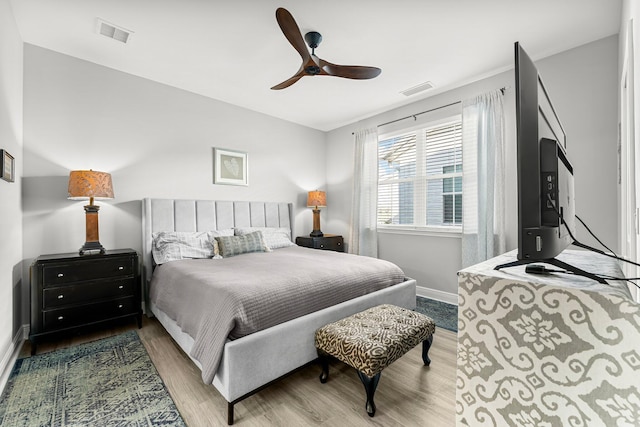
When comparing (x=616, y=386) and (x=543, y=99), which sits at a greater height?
(x=543, y=99)

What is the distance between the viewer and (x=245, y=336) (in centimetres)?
164

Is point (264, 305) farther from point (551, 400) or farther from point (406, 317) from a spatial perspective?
point (551, 400)

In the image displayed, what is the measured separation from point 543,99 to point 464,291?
677mm

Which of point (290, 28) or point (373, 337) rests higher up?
point (290, 28)

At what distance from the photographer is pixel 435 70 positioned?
10.1 feet

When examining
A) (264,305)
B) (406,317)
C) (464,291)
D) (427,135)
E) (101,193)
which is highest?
(427,135)

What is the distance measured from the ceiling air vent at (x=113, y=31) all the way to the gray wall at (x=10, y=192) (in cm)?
55

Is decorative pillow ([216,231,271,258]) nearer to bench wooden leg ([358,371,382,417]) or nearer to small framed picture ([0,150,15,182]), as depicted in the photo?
small framed picture ([0,150,15,182])

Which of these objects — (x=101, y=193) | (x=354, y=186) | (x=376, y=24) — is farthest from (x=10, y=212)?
(x=354, y=186)

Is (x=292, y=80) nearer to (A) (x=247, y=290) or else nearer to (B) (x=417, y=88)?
(B) (x=417, y=88)

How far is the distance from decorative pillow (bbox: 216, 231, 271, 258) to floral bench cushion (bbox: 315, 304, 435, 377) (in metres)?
1.67

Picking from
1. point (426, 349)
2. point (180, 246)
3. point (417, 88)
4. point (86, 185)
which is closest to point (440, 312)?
point (426, 349)

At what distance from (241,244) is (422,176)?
8.36 feet

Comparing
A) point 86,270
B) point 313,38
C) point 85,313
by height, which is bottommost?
point 85,313
